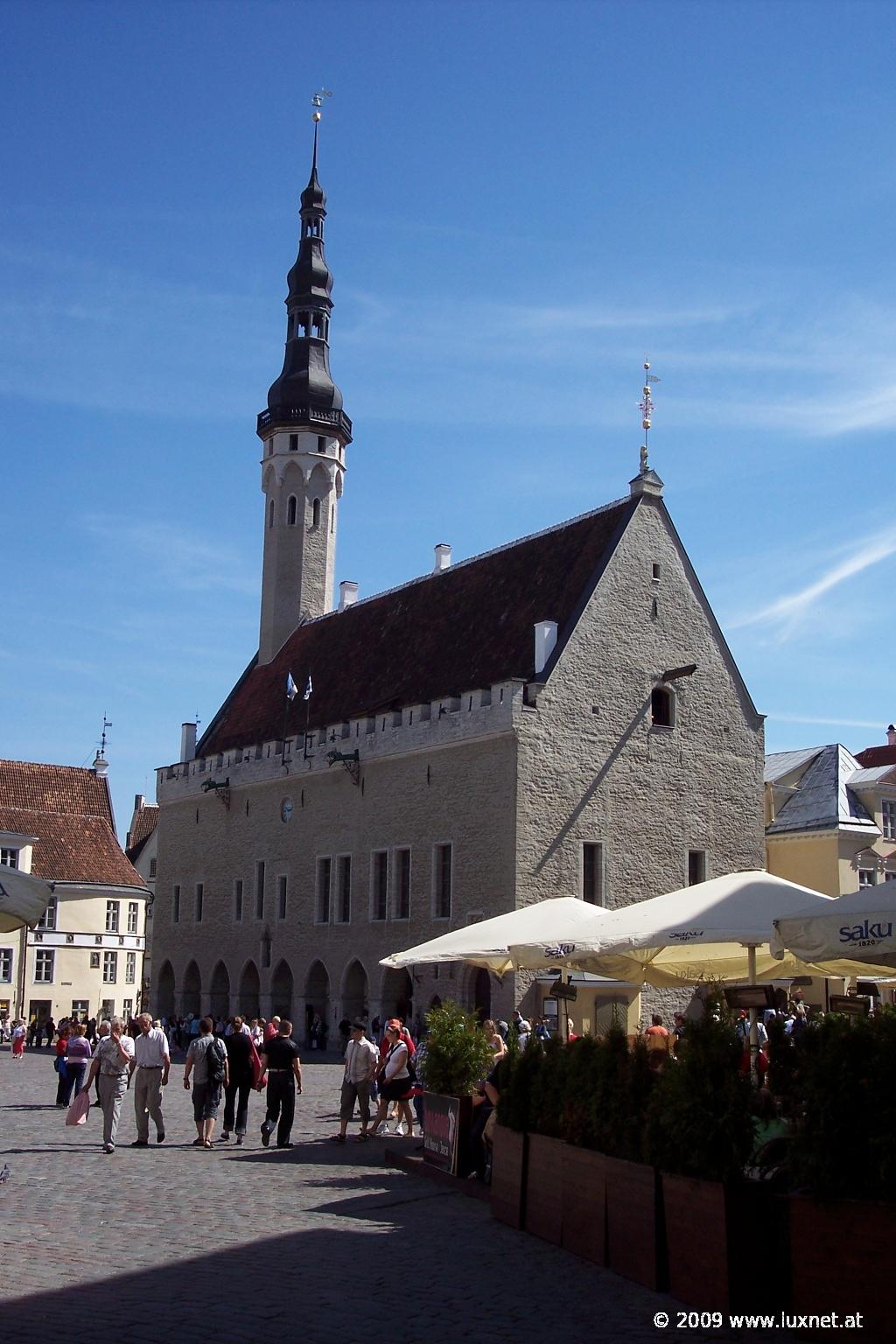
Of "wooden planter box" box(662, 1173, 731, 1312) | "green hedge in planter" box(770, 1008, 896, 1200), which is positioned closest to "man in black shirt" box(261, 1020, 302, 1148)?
"wooden planter box" box(662, 1173, 731, 1312)

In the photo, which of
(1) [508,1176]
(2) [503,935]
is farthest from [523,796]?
(1) [508,1176]

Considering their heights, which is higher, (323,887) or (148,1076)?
(323,887)

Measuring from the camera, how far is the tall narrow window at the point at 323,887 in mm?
39875

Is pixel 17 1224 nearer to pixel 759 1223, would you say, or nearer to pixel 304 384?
pixel 759 1223

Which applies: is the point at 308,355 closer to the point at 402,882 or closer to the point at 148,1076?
the point at 402,882

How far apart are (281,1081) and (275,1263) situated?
21.4 ft

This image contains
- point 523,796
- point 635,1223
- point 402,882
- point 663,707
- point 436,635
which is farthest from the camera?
point 436,635

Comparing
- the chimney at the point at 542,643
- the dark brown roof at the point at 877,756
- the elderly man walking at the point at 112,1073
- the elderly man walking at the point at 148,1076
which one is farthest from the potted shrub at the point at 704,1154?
the dark brown roof at the point at 877,756

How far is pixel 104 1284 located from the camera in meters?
7.80

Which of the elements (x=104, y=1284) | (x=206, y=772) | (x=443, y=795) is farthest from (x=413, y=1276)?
(x=206, y=772)

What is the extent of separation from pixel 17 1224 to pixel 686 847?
90.3 feet

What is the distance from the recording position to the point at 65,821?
50.5 metres

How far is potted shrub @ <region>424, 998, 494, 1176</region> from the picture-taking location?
42.5ft

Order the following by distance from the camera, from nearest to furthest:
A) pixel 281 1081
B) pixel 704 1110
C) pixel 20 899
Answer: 1. pixel 704 1110
2. pixel 20 899
3. pixel 281 1081
